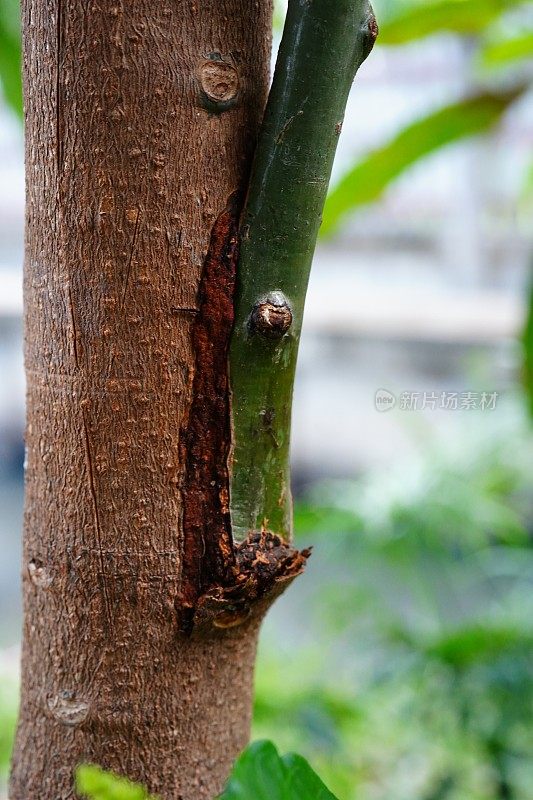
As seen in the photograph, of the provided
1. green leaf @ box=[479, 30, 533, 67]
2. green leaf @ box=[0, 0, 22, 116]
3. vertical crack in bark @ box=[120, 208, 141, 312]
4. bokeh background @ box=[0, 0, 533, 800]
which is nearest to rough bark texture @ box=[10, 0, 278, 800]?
vertical crack in bark @ box=[120, 208, 141, 312]

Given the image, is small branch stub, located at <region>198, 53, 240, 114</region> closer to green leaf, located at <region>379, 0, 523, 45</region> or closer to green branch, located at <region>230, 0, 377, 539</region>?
green branch, located at <region>230, 0, 377, 539</region>

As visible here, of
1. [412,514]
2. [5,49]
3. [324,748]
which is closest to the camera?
[5,49]

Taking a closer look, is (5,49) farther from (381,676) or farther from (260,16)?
(381,676)

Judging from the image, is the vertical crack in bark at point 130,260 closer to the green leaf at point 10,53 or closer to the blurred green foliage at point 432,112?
the green leaf at point 10,53

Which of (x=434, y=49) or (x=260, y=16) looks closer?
(x=260, y=16)

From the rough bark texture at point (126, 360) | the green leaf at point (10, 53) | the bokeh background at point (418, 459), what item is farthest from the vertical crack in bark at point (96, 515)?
the green leaf at point (10, 53)

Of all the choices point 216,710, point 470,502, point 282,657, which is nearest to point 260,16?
point 216,710

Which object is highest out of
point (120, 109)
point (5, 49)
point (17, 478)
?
point (5, 49)
